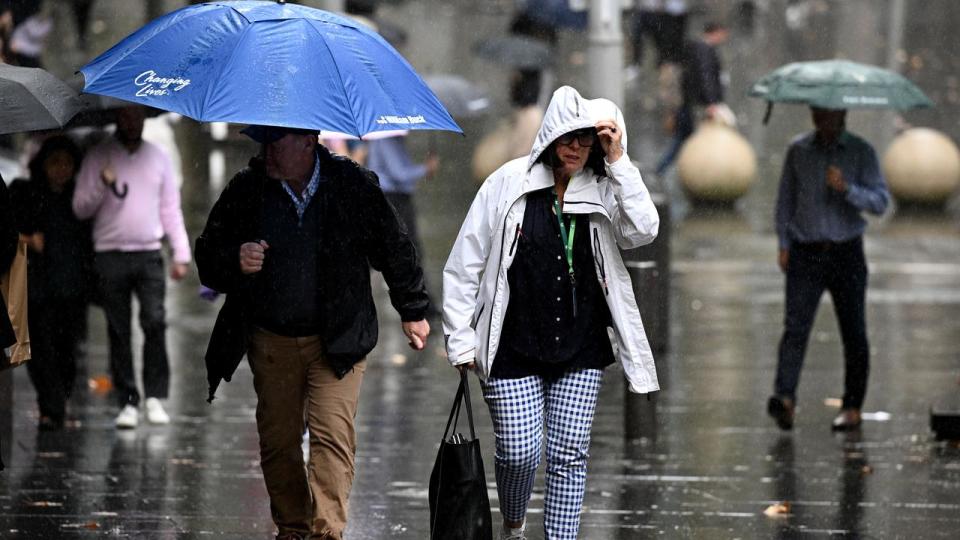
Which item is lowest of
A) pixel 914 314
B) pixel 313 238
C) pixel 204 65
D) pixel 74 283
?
pixel 914 314

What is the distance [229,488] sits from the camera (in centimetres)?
832

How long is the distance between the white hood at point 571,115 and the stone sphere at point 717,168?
11.6 m

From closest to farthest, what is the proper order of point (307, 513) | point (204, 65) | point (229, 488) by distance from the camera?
point (204, 65) → point (307, 513) → point (229, 488)

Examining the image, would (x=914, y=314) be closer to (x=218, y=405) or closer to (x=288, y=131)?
(x=218, y=405)

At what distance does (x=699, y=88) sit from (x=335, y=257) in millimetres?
13374

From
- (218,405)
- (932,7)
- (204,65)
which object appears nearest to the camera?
(204,65)

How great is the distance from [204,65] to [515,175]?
1.21m

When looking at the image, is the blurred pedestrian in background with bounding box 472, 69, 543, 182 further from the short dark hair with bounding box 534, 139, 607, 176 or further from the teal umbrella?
the short dark hair with bounding box 534, 139, 607, 176

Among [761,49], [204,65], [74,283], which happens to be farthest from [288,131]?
[761,49]

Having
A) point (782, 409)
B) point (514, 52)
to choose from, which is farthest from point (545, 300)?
point (514, 52)

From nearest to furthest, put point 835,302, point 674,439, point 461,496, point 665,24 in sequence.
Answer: point 461,496
point 674,439
point 835,302
point 665,24

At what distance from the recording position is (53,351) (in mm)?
9664

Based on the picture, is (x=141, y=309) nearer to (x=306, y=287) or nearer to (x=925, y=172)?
(x=306, y=287)

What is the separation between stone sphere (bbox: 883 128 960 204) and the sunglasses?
1180 cm
